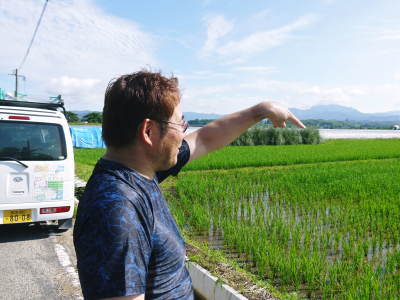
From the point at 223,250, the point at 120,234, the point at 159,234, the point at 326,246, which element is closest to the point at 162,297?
the point at 159,234

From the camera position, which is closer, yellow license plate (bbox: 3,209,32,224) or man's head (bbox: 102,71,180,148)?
man's head (bbox: 102,71,180,148)

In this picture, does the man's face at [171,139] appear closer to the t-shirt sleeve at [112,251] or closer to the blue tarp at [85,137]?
the t-shirt sleeve at [112,251]

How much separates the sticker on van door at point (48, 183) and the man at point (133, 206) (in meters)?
4.33

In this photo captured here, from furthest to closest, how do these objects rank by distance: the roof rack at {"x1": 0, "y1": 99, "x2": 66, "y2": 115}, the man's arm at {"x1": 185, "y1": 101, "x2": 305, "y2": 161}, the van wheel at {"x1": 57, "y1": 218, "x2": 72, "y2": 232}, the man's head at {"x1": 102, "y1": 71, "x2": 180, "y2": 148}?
1. the van wheel at {"x1": 57, "y1": 218, "x2": 72, "y2": 232}
2. the roof rack at {"x1": 0, "y1": 99, "x2": 66, "y2": 115}
3. the man's arm at {"x1": 185, "y1": 101, "x2": 305, "y2": 161}
4. the man's head at {"x1": 102, "y1": 71, "x2": 180, "y2": 148}

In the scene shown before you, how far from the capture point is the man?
3.00ft

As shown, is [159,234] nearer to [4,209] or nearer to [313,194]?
[4,209]

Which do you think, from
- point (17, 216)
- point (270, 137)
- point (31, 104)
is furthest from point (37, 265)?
point (270, 137)

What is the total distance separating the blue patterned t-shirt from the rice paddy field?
91.9 inches

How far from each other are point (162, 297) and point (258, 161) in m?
14.2

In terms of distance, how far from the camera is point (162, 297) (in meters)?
Answer: 1.16

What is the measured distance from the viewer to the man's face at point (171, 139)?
1177mm

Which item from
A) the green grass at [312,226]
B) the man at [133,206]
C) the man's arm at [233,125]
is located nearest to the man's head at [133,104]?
the man at [133,206]

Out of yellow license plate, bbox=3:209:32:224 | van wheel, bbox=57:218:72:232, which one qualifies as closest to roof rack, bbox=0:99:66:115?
yellow license plate, bbox=3:209:32:224

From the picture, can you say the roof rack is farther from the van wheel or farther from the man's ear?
the man's ear
